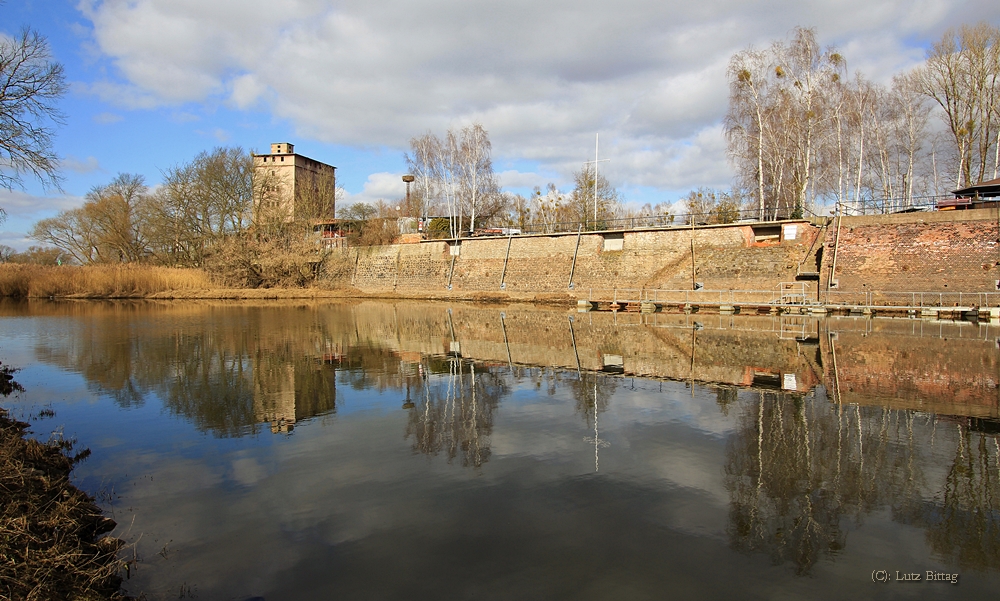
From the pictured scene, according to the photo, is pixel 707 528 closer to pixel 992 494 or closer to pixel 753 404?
pixel 992 494

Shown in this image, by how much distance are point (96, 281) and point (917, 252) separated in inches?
2197

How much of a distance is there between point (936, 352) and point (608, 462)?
42.4 feet

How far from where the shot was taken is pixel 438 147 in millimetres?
47500

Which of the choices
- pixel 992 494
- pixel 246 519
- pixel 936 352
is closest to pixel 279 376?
pixel 246 519

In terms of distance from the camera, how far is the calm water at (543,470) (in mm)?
4793

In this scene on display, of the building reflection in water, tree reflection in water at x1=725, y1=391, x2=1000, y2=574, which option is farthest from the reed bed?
tree reflection in water at x1=725, y1=391, x2=1000, y2=574

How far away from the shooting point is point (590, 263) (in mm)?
37594

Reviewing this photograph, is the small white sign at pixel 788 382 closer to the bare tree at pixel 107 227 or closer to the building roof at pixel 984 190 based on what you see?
the building roof at pixel 984 190

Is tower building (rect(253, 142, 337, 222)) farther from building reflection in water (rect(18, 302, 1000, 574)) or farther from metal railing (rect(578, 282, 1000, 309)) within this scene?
metal railing (rect(578, 282, 1000, 309))

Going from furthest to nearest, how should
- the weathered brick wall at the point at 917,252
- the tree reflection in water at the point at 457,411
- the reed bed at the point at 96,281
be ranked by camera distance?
the reed bed at the point at 96,281
the weathered brick wall at the point at 917,252
the tree reflection in water at the point at 457,411

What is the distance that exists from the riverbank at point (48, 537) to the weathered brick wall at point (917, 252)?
3174cm

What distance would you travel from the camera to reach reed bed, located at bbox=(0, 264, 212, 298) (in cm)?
4484

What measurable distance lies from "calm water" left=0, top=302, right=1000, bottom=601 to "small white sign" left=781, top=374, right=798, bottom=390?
0.54 ft

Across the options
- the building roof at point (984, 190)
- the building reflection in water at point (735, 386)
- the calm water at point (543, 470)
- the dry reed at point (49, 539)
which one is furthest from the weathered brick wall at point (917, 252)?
the dry reed at point (49, 539)
